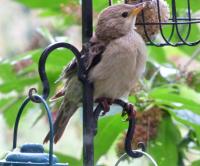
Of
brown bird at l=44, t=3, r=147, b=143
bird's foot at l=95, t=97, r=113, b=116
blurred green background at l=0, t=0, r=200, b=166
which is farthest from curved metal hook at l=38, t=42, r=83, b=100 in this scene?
blurred green background at l=0, t=0, r=200, b=166

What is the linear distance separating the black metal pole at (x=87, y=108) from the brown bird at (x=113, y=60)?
0.12 metres

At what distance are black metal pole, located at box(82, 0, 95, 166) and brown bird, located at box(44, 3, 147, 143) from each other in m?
0.12

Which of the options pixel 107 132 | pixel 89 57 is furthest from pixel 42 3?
pixel 89 57

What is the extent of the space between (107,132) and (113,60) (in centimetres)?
73

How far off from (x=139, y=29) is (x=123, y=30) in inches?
10.4

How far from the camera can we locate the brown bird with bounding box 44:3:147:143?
3.40 metres

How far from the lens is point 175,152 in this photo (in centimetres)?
421

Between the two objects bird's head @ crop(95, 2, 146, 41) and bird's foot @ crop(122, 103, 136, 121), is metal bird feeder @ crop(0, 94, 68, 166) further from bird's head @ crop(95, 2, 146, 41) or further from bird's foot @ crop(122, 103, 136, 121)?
bird's head @ crop(95, 2, 146, 41)

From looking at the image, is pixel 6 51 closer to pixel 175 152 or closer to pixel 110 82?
pixel 175 152

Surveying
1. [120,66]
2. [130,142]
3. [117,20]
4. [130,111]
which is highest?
[117,20]

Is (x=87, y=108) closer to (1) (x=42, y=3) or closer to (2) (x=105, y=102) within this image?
(2) (x=105, y=102)

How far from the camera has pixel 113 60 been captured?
11.3 feet

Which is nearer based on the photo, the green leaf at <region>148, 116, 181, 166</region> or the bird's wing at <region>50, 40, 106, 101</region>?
the bird's wing at <region>50, 40, 106, 101</region>

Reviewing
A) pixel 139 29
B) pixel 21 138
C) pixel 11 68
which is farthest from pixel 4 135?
pixel 139 29
